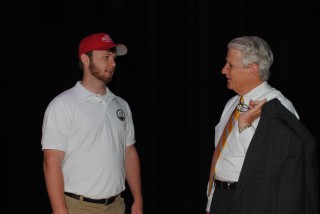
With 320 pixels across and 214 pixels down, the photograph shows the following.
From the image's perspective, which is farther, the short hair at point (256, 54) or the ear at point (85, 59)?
the ear at point (85, 59)

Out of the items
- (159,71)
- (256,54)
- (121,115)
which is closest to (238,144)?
(256,54)

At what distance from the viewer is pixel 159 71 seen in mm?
3145

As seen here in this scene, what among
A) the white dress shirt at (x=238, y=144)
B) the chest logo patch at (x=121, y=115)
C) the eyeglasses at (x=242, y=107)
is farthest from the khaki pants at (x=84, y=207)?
the eyeglasses at (x=242, y=107)

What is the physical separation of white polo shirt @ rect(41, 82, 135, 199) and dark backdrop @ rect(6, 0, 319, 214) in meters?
0.87

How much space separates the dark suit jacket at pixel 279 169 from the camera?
1763mm

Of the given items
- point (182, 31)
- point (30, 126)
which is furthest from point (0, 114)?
point (182, 31)

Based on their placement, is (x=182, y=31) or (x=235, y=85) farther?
(x=182, y=31)

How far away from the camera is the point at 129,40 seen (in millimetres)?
3102

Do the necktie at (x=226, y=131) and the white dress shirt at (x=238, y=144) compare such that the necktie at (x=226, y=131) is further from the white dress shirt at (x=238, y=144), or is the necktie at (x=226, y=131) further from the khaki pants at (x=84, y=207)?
the khaki pants at (x=84, y=207)

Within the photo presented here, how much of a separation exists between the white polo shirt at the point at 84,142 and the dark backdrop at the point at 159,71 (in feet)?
2.87

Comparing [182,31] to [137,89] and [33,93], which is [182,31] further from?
[33,93]

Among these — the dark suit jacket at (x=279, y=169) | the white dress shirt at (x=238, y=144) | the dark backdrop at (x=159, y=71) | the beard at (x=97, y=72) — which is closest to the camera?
the dark suit jacket at (x=279, y=169)

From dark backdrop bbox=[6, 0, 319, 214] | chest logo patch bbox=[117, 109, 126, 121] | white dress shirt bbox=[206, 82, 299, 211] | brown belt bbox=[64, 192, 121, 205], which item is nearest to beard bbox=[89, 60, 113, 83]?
chest logo patch bbox=[117, 109, 126, 121]

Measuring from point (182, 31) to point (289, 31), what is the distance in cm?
78
